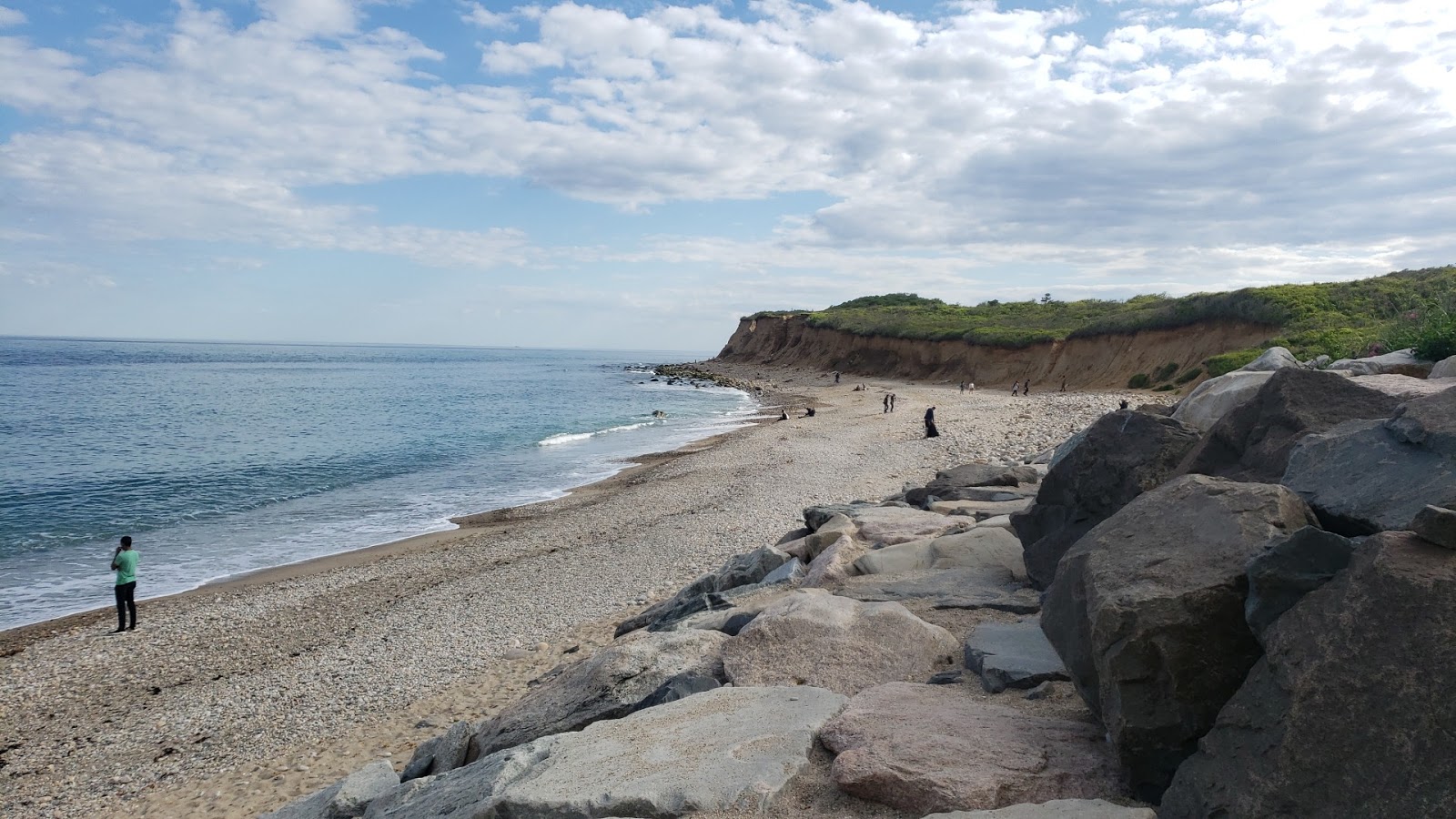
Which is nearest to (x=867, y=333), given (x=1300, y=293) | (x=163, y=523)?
(x=1300, y=293)

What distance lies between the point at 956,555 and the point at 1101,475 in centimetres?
191

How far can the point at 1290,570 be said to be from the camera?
9.91ft

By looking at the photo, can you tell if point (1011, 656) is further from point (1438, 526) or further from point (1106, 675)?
point (1438, 526)

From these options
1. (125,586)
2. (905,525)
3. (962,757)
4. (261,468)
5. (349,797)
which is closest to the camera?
(962,757)

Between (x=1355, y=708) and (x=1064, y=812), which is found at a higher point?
(x=1355, y=708)

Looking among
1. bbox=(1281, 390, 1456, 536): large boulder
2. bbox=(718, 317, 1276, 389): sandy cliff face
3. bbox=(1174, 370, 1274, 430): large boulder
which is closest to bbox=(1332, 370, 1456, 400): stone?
bbox=(1174, 370, 1274, 430): large boulder

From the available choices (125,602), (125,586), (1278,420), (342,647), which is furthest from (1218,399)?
(125,602)

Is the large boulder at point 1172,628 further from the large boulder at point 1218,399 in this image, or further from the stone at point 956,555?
the large boulder at point 1218,399

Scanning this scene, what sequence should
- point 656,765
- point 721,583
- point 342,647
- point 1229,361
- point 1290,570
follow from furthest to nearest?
1. point 1229,361
2. point 342,647
3. point 721,583
4. point 656,765
5. point 1290,570

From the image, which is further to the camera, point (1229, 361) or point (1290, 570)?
point (1229, 361)

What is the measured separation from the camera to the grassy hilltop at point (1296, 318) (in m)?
14.1

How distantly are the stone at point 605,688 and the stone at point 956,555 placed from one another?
215cm

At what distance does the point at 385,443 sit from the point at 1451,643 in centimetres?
3889

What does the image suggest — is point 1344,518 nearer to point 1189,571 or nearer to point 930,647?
point 1189,571
